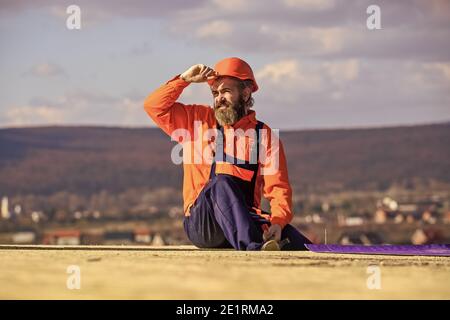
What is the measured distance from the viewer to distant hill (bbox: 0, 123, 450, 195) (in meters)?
134

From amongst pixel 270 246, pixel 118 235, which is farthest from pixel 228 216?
pixel 118 235

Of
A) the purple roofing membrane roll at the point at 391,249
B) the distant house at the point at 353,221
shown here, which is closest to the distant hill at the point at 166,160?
the distant house at the point at 353,221

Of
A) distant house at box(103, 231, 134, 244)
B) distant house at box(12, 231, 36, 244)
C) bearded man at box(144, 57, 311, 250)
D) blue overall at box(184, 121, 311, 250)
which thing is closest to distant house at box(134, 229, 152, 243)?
distant house at box(103, 231, 134, 244)

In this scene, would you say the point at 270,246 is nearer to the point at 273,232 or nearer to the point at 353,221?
the point at 273,232

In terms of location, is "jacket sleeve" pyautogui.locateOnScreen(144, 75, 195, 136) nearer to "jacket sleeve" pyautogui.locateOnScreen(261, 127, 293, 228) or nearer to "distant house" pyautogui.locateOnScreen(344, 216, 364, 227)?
"jacket sleeve" pyautogui.locateOnScreen(261, 127, 293, 228)

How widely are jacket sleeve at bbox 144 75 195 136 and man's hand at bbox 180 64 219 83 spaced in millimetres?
67

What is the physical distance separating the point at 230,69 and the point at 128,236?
340ft

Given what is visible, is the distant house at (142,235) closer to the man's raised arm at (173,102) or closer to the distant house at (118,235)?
the distant house at (118,235)

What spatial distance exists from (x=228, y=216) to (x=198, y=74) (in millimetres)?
1339

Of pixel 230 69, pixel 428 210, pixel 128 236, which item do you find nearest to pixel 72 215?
pixel 128 236
